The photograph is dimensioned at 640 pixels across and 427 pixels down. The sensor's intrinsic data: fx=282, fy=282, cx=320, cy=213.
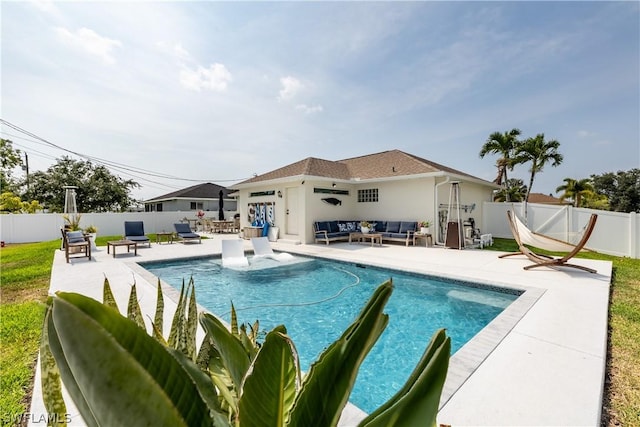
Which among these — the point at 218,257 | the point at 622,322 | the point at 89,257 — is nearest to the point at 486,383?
the point at 622,322

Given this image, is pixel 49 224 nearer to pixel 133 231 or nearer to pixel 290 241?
pixel 133 231

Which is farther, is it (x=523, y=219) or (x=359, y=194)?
(x=359, y=194)

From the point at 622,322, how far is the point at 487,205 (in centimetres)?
1412

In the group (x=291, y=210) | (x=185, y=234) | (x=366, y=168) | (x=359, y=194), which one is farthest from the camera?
(x=366, y=168)

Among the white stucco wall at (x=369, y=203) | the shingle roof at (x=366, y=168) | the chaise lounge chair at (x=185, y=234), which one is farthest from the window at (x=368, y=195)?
the chaise lounge chair at (x=185, y=234)

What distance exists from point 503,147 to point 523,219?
10036 mm

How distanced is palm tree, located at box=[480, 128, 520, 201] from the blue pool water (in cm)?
1980

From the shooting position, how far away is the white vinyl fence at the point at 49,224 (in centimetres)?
1684

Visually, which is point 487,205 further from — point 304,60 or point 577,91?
point 304,60

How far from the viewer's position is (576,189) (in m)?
28.0

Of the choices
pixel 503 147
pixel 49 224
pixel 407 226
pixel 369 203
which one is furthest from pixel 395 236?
pixel 49 224

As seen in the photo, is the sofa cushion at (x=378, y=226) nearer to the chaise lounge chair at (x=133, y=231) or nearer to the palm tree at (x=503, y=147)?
Result: the chaise lounge chair at (x=133, y=231)

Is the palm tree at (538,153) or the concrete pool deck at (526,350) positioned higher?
the palm tree at (538,153)

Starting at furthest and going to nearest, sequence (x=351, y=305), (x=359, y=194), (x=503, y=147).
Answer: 1. (x=503, y=147)
2. (x=359, y=194)
3. (x=351, y=305)
